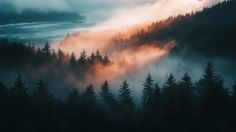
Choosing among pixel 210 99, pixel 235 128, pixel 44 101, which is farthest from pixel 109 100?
pixel 235 128

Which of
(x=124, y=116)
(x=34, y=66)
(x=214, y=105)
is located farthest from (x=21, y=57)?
(x=214, y=105)

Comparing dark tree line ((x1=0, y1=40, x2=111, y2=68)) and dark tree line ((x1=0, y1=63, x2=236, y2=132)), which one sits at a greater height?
dark tree line ((x1=0, y1=40, x2=111, y2=68))

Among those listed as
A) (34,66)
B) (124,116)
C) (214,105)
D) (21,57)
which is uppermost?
(21,57)

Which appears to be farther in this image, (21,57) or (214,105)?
(21,57)

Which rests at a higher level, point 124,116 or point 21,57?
point 21,57

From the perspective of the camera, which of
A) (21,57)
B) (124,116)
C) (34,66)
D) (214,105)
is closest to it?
(214,105)

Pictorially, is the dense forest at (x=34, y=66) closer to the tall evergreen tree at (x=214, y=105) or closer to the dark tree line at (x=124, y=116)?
the dark tree line at (x=124, y=116)

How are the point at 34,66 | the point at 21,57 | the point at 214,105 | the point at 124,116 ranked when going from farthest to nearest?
the point at 21,57 < the point at 34,66 < the point at 124,116 < the point at 214,105

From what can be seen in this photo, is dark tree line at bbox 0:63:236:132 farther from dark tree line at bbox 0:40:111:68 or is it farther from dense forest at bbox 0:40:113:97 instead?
dark tree line at bbox 0:40:111:68

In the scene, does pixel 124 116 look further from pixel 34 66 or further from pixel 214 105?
pixel 34 66

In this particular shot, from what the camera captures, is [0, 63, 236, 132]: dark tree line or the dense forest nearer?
[0, 63, 236, 132]: dark tree line

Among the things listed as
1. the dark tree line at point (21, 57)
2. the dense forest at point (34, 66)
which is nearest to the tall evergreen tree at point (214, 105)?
the dense forest at point (34, 66)

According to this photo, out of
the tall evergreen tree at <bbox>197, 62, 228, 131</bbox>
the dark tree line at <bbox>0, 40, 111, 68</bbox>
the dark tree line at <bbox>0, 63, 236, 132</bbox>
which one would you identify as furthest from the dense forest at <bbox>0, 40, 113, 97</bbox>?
the tall evergreen tree at <bbox>197, 62, 228, 131</bbox>

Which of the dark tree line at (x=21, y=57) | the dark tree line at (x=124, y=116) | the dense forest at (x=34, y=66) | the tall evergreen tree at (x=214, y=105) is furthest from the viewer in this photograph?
the dark tree line at (x=21, y=57)
